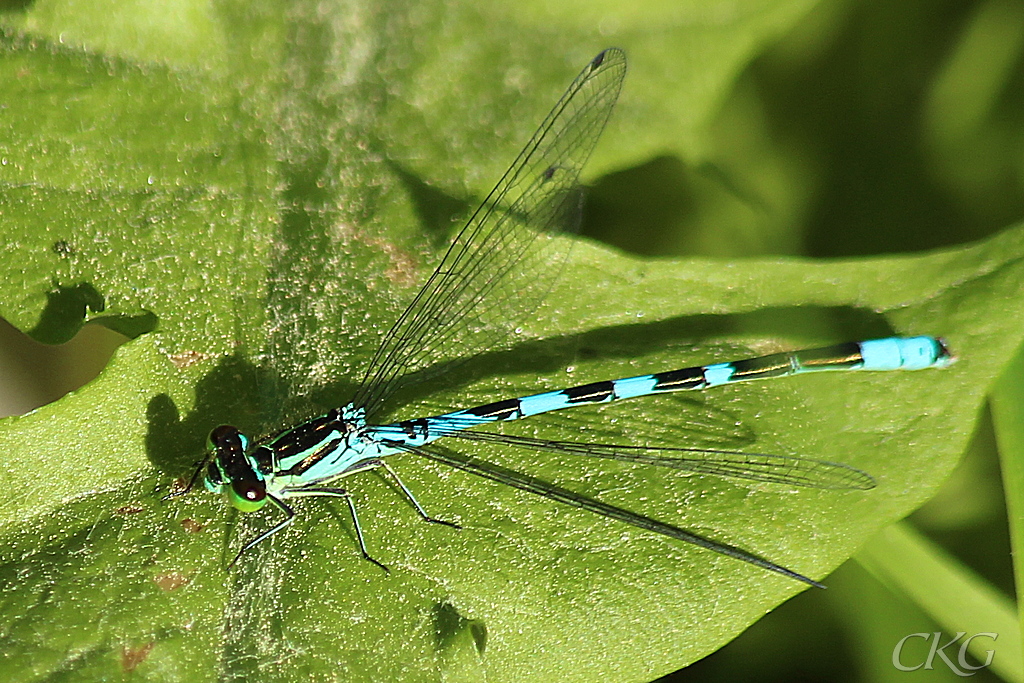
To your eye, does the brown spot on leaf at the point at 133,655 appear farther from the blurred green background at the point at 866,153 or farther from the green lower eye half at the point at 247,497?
the blurred green background at the point at 866,153

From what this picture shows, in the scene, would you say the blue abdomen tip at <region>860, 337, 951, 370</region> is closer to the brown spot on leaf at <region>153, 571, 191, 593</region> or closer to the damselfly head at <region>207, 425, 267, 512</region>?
the damselfly head at <region>207, 425, 267, 512</region>

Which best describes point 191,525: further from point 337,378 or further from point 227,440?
point 337,378

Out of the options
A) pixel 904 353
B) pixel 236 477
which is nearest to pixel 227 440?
pixel 236 477

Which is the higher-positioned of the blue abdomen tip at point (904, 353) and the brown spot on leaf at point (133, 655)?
the blue abdomen tip at point (904, 353)

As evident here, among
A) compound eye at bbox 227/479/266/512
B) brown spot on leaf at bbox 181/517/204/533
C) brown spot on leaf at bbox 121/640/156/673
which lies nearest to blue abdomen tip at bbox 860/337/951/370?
compound eye at bbox 227/479/266/512

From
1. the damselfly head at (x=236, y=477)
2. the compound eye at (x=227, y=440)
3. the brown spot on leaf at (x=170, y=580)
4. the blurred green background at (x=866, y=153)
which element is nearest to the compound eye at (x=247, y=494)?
the damselfly head at (x=236, y=477)

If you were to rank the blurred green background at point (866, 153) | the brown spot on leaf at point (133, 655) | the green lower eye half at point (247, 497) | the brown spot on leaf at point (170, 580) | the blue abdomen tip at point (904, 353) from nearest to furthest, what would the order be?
the brown spot on leaf at point (133, 655)
the brown spot on leaf at point (170, 580)
the green lower eye half at point (247, 497)
the blue abdomen tip at point (904, 353)
the blurred green background at point (866, 153)

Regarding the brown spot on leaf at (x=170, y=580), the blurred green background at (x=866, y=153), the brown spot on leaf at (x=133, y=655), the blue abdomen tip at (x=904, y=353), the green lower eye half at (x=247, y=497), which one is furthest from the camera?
the blurred green background at (x=866, y=153)

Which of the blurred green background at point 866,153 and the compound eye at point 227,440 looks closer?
the compound eye at point 227,440

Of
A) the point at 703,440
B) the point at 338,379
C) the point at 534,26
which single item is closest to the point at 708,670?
the point at 703,440
